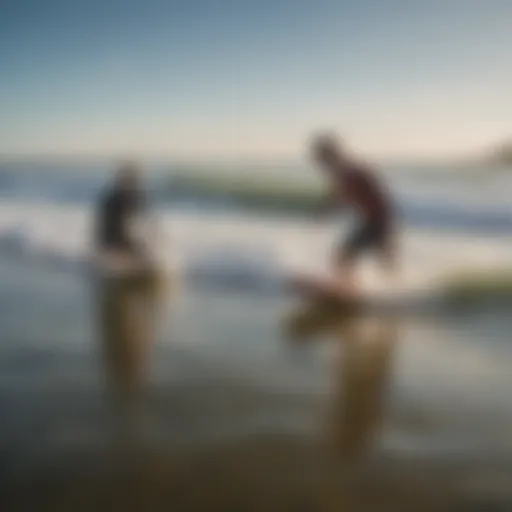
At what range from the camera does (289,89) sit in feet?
4.57

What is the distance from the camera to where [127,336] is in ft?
4.52

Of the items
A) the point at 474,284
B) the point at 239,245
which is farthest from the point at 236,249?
the point at 474,284

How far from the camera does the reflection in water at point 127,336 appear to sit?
53.2 inches

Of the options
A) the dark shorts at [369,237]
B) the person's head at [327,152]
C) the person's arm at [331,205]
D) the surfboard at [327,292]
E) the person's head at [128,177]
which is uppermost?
the person's head at [327,152]

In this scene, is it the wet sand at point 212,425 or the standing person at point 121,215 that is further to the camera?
the standing person at point 121,215

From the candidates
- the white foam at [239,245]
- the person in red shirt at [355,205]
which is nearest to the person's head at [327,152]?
the person in red shirt at [355,205]

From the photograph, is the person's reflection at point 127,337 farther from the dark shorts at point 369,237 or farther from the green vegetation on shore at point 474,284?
the green vegetation on shore at point 474,284

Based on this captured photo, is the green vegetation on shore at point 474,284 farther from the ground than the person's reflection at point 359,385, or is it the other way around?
the green vegetation on shore at point 474,284

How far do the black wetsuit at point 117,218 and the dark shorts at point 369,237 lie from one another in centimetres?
36

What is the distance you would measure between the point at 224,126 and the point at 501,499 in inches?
28.9

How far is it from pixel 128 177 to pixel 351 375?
1.61 ft

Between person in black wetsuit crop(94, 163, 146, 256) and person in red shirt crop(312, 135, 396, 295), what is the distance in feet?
0.99

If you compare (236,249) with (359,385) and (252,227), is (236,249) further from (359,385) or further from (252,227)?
(359,385)

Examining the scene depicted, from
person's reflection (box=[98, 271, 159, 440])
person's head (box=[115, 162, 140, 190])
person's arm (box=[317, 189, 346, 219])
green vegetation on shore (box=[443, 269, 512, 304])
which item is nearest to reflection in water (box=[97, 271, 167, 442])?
person's reflection (box=[98, 271, 159, 440])
